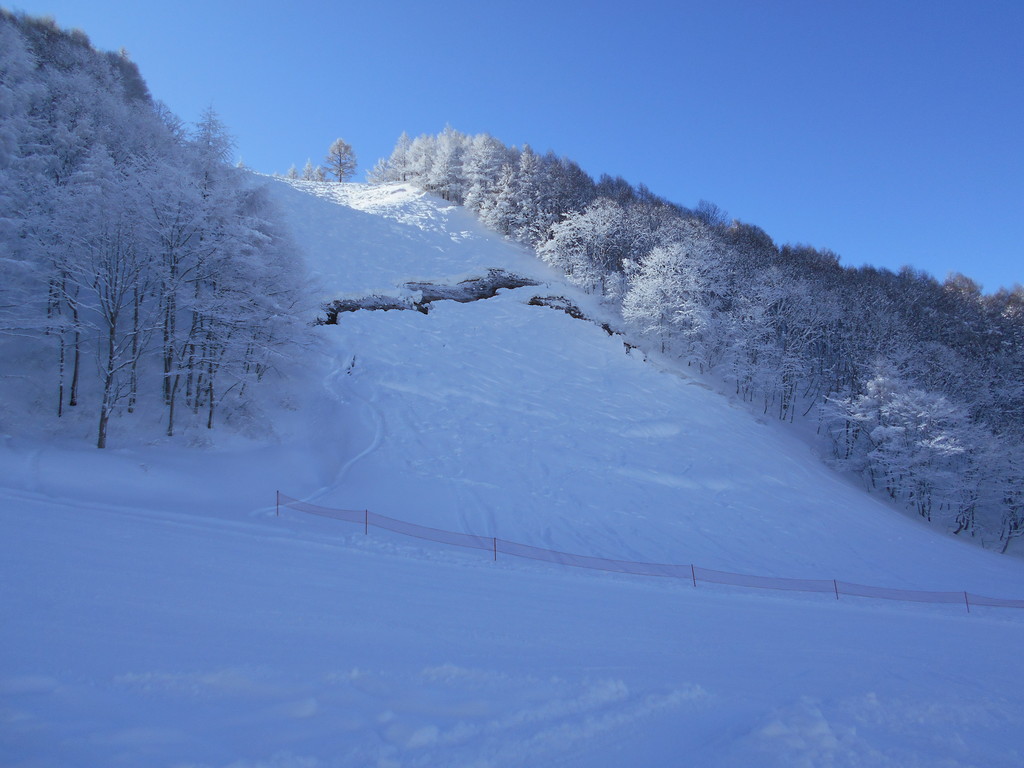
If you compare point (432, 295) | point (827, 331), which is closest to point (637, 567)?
point (432, 295)

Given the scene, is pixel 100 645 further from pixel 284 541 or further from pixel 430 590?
pixel 284 541

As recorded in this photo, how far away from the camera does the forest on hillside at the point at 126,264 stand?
15.5 metres

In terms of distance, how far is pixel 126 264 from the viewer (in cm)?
1589

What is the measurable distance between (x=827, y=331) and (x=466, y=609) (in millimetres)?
42531

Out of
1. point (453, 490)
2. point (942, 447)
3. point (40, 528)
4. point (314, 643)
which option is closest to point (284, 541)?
point (40, 528)

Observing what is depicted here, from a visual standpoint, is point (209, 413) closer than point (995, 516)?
Yes

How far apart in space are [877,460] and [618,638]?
30567mm

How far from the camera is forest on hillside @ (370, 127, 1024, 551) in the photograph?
27.3 meters

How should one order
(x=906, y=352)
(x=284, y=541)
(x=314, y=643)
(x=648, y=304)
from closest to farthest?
1. (x=314, y=643)
2. (x=284, y=541)
3. (x=906, y=352)
4. (x=648, y=304)

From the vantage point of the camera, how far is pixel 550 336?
34.4 m

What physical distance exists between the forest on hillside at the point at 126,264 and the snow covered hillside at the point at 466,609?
3.37 m

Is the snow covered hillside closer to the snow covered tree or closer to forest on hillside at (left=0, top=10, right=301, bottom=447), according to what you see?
forest on hillside at (left=0, top=10, right=301, bottom=447)

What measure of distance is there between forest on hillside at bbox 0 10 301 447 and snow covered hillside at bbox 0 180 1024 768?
11.1ft

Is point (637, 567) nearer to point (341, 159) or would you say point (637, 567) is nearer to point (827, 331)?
point (827, 331)
